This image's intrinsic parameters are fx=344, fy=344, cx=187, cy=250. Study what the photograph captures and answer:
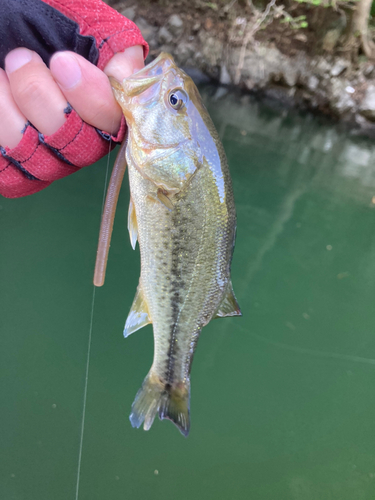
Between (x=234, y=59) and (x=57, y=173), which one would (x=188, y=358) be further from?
(x=234, y=59)

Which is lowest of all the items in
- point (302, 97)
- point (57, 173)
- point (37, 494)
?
point (37, 494)

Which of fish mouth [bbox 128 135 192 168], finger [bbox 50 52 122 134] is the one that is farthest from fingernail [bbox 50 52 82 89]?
fish mouth [bbox 128 135 192 168]

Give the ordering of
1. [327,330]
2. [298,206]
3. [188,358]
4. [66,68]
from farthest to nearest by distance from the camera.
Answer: [298,206], [327,330], [188,358], [66,68]

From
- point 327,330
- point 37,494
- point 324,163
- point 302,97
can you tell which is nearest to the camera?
point 37,494

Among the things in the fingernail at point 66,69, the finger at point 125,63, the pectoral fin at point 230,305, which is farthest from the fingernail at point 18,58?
the pectoral fin at point 230,305

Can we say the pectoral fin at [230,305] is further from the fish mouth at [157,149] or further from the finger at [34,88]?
the finger at [34,88]

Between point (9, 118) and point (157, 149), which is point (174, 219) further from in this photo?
point (9, 118)

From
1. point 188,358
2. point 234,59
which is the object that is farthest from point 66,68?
point 234,59

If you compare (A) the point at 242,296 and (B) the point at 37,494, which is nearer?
(B) the point at 37,494
